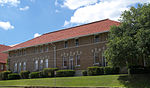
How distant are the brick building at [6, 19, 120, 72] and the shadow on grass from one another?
7908mm

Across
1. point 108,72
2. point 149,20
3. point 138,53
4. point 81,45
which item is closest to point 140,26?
point 149,20

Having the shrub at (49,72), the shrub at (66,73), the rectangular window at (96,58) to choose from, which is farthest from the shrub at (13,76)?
the rectangular window at (96,58)

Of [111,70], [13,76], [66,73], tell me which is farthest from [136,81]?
[13,76]

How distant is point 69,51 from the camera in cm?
3506

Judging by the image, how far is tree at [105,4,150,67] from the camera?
2031 cm

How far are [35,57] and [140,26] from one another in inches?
952

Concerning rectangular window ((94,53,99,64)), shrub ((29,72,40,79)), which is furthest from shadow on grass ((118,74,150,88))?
shrub ((29,72,40,79))

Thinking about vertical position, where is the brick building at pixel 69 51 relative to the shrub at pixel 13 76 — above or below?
above

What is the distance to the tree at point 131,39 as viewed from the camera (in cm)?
2031

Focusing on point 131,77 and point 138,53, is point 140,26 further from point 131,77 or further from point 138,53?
point 131,77

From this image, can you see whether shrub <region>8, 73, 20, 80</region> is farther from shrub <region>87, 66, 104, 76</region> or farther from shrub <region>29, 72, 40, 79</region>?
shrub <region>87, 66, 104, 76</region>

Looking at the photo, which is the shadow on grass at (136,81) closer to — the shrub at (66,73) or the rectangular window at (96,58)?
the rectangular window at (96,58)

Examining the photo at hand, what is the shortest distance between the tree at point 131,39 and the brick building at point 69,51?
6.67m

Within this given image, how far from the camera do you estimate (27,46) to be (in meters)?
41.6
